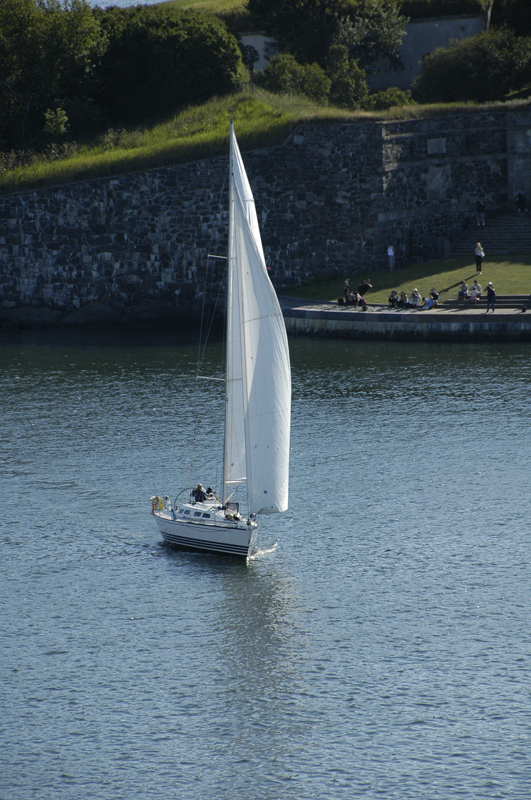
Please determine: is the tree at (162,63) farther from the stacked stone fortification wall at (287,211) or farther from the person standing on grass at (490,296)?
the person standing on grass at (490,296)

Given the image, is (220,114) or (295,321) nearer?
(295,321)

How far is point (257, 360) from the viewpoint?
27.3 meters

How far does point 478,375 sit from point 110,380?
58.8 ft

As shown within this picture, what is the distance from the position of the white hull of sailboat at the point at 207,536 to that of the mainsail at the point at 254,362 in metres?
0.77

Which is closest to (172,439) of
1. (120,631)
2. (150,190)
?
(120,631)

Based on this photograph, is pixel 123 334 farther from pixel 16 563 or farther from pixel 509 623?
pixel 509 623

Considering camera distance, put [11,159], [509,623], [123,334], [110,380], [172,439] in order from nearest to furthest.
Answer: [509,623] → [172,439] → [110,380] → [123,334] → [11,159]

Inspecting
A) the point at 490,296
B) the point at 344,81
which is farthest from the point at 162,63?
the point at 490,296

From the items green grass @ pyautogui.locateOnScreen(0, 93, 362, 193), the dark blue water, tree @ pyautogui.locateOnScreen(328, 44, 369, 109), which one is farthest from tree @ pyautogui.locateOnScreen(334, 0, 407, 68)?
the dark blue water

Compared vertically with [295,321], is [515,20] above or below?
above

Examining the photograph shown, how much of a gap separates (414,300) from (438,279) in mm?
4107

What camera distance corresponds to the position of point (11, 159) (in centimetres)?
6575

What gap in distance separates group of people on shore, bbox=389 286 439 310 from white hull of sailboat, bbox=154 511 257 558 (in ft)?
96.3

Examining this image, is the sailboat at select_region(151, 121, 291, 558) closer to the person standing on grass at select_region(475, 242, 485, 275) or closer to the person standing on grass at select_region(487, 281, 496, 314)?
the person standing on grass at select_region(487, 281, 496, 314)
